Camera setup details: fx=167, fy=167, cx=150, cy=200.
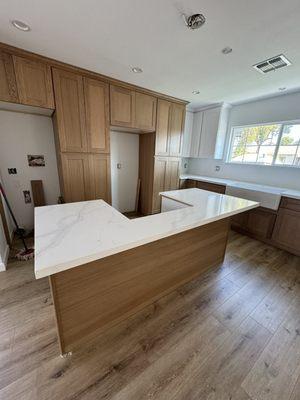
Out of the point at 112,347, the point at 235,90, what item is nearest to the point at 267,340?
the point at 112,347

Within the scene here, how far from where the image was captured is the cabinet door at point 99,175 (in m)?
2.80

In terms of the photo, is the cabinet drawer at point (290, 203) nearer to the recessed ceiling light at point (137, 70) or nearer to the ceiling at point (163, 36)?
the ceiling at point (163, 36)

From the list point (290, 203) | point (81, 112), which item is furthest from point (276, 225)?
point (81, 112)

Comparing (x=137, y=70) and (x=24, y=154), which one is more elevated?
(x=137, y=70)

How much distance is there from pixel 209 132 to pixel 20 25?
352cm

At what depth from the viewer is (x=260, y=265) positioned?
233 cm

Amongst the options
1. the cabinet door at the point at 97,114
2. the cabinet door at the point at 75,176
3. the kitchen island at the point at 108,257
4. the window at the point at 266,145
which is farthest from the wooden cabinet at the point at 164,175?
the kitchen island at the point at 108,257

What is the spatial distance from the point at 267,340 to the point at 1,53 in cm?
390

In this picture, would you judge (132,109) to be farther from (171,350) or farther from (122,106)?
(171,350)

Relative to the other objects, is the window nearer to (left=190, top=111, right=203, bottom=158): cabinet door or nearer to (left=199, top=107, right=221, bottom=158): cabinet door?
(left=199, top=107, right=221, bottom=158): cabinet door

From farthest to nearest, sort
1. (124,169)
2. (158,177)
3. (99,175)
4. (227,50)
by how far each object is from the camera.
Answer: (124,169) → (158,177) → (99,175) → (227,50)

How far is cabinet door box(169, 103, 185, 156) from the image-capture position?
11.7 ft

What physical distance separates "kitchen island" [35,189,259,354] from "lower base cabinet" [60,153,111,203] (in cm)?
115

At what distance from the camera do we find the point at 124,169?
149 inches
